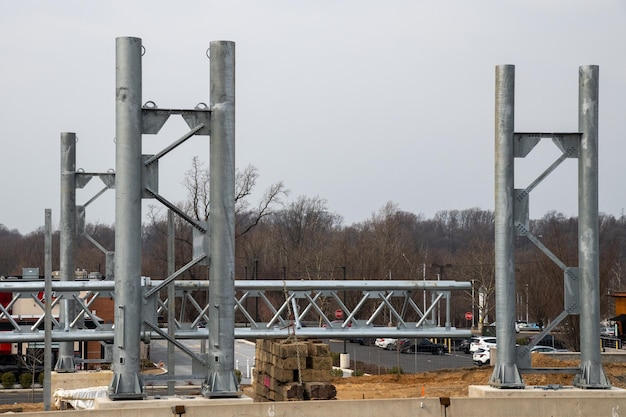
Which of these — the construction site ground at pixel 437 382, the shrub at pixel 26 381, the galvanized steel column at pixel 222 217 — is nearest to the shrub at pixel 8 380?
the shrub at pixel 26 381

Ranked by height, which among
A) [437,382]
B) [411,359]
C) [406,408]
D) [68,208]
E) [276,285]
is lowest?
[411,359]

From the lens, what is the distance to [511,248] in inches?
646

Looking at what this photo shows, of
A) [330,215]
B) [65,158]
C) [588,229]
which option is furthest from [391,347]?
[330,215]

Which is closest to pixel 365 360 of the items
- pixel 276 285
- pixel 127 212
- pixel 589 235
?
pixel 276 285

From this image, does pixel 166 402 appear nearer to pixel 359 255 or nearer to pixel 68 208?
pixel 68 208

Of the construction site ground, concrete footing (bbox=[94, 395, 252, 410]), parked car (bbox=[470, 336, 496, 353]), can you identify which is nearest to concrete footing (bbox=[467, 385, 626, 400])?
concrete footing (bbox=[94, 395, 252, 410])

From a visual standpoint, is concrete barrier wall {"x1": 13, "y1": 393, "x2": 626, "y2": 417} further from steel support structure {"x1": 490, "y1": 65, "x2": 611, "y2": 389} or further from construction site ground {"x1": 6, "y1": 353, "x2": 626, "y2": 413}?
construction site ground {"x1": 6, "y1": 353, "x2": 626, "y2": 413}

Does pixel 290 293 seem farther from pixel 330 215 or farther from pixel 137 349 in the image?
pixel 330 215

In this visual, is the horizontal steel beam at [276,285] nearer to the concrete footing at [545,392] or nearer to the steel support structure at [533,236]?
the steel support structure at [533,236]

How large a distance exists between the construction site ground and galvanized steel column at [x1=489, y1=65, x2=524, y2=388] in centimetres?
1300

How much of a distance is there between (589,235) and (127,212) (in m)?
7.28

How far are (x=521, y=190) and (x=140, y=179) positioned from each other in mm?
5966

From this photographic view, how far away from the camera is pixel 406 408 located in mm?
15438

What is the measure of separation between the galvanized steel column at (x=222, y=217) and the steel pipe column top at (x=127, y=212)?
107 cm
